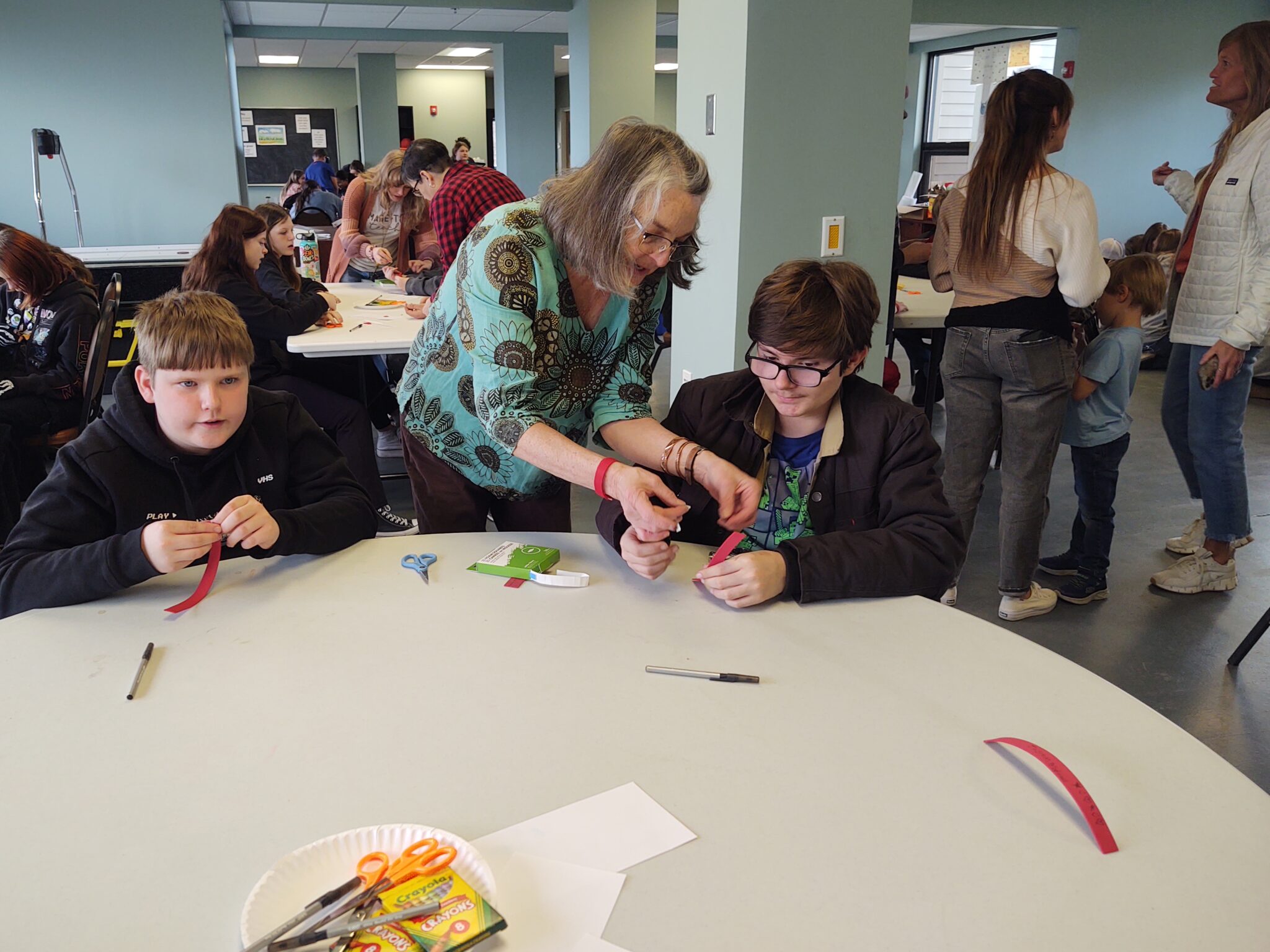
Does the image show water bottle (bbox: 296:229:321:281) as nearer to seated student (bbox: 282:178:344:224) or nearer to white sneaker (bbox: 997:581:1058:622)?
seated student (bbox: 282:178:344:224)

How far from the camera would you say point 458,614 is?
127 centimetres

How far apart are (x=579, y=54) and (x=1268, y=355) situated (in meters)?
5.74

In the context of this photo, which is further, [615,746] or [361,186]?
[361,186]

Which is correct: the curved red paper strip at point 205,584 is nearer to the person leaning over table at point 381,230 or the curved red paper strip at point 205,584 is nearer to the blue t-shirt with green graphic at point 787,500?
the blue t-shirt with green graphic at point 787,500

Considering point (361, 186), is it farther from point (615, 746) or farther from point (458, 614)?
point (615, 746)

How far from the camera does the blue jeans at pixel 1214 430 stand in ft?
9.09

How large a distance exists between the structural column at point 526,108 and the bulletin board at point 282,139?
18.1ft

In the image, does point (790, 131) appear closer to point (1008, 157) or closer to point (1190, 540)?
point (1008, 157)

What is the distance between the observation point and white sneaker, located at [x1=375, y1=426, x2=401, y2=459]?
460cm

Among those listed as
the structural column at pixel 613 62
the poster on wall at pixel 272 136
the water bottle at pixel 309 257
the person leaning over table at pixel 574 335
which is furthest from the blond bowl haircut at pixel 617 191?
the poster on wall at pixel 272 136

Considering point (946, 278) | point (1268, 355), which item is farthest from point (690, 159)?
point (1268, 355)

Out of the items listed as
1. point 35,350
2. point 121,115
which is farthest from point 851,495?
point 121,115

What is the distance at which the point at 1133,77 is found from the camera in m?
8.91

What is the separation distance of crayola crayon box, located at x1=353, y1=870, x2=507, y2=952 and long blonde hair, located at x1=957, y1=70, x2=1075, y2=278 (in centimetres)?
222
